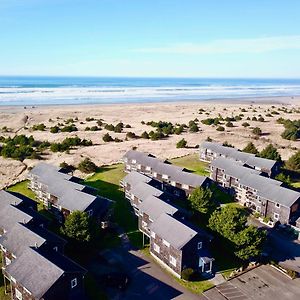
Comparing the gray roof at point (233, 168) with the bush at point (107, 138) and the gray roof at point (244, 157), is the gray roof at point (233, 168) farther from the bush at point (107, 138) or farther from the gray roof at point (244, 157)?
the bush at point (107, 138)

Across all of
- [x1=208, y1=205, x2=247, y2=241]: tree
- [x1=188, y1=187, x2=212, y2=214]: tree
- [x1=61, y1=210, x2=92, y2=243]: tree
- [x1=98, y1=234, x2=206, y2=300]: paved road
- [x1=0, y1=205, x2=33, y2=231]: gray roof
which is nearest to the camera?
[x1=98, y1=234, x2=206, y2=300]: paved road

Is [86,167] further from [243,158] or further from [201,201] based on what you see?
[243,158]

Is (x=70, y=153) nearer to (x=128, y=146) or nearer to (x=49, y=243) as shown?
(x=128, y=146)

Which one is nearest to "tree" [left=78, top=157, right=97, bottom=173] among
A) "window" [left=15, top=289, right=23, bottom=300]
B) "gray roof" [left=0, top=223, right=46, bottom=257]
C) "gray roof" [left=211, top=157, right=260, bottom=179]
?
"gray roof" [left=211, top=157, right=260, bottom=179]

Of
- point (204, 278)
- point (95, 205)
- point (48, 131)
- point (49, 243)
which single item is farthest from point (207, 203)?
point (48, 131)

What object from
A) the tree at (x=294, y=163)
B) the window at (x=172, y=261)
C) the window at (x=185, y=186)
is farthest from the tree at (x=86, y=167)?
the tree at (x=294, y=163)

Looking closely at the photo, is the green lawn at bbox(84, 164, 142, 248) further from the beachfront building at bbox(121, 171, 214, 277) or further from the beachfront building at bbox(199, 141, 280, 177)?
the beachfront building at bbox(199, 141, 280, 177)
